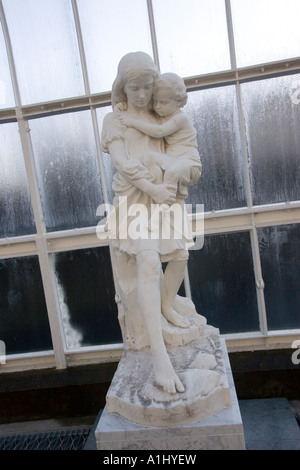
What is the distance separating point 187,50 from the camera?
13.9 feet

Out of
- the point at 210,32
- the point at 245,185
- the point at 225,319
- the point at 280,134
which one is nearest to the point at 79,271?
the point at 225,319

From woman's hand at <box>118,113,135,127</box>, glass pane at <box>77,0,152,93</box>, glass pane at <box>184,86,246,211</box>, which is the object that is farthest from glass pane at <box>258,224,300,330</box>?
glass pane at <box>77,0,152,93</box>

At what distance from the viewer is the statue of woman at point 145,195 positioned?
7.32ft

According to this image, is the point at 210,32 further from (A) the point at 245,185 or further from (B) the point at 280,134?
(A) the point at 245,185

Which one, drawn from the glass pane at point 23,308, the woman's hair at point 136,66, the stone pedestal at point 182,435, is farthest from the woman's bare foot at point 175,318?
the glass pane at point 23,308

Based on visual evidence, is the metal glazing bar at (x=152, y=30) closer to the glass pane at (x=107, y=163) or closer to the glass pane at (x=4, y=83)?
the glass pane at (x=107, y=163)

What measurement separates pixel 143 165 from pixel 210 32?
2.54 m

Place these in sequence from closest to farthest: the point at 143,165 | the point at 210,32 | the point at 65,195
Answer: the point at 143,165
the point at 210,32
the point at 65,195

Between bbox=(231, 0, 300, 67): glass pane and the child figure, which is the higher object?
bbox=(231, 0, 300, 67): glass pane

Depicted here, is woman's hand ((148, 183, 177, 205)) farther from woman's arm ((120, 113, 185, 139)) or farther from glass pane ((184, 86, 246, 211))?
glass pane ((184, 86, 246, 211))

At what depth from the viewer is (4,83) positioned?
441cm

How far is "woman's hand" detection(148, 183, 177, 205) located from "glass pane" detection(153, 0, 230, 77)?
2360 mm

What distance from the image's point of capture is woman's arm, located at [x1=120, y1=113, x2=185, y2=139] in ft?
8.34

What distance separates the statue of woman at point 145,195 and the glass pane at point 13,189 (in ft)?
7.24
